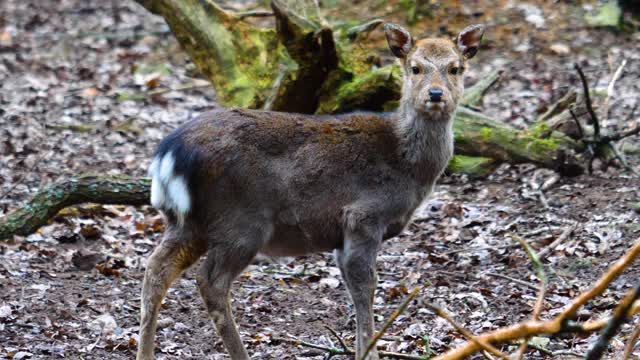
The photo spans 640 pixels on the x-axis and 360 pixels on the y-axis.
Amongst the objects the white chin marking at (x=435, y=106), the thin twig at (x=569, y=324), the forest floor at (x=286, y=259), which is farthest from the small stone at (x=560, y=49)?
the thin twig at (x=569, y=324)

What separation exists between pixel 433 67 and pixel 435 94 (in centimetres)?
28

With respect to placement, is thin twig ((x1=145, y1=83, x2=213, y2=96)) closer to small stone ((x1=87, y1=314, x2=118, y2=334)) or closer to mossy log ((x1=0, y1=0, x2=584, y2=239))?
mossy log ((x1=0, y1=0, x2=584, y2=239))

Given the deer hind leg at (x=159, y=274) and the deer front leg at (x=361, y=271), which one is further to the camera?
the deer front leg at (x=361, y=271)

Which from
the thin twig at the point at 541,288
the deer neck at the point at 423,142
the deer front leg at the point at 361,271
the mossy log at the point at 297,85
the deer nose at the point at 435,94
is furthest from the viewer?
the mossy log at the point at 297,85

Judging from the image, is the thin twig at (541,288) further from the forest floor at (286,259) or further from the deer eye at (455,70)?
the deer eye at (455,70)

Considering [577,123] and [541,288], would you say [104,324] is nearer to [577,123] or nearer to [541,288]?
[541,288]

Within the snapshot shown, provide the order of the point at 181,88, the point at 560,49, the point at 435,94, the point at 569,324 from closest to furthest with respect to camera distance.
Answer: the point at 569,324
the point at 435,94
the point at 181,88
the point at 560,49

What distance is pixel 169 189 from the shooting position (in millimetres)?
5711

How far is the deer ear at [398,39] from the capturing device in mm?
6633

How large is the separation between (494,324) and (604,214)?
2.15m

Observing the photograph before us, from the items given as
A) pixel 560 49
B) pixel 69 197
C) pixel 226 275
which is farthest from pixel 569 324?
pixel 560 49

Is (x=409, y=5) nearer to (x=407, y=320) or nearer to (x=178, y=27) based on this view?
(x=178, y=27)

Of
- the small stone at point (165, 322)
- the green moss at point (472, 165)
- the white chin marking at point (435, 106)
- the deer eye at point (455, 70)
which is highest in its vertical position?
the deer eye at point (455, 70)

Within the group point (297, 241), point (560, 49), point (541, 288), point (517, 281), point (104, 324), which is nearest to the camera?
point (541, 288)
